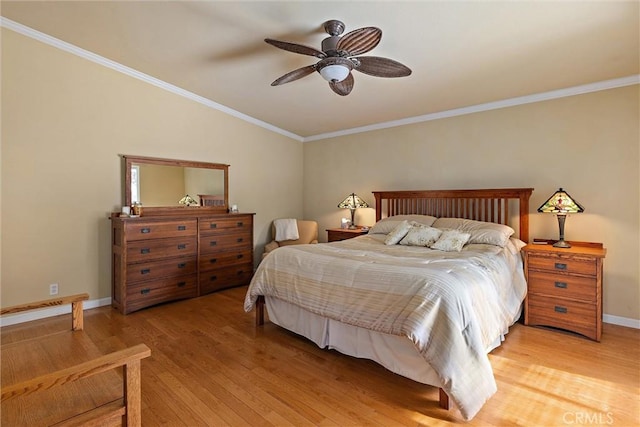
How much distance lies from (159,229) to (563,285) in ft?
14.1

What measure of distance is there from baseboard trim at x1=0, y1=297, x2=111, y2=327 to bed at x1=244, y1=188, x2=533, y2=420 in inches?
82.9

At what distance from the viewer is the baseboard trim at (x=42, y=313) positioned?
3121 millimetres

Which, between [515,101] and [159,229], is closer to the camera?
[515,101]

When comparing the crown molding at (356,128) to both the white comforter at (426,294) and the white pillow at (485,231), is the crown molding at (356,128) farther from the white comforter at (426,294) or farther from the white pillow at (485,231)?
the white comforter at (426,294)

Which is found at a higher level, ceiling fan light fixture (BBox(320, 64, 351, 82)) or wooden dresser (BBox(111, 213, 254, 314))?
ceiling fan light fixture (BBox(320, 64, 351, 82))

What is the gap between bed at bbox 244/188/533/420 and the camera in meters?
1.76

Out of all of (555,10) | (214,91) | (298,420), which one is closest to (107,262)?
(214,91)

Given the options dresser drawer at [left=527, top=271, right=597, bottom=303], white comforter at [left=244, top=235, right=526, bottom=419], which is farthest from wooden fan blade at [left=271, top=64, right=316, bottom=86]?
dresser drawer at [left=527, top=271, right=597, bottom=303]

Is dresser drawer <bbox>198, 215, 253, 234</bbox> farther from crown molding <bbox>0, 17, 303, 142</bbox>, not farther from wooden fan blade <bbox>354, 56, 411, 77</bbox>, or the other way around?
wooden fan blade <bbox>354, 56, 411, 77</bbox>

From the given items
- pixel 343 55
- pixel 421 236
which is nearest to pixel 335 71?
pixel 343 55

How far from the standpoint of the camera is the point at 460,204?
13.1ft

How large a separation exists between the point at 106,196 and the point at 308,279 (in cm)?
288

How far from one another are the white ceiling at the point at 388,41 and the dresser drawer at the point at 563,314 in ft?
7.14

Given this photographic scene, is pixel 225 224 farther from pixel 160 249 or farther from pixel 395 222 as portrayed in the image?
pixel 395 222
